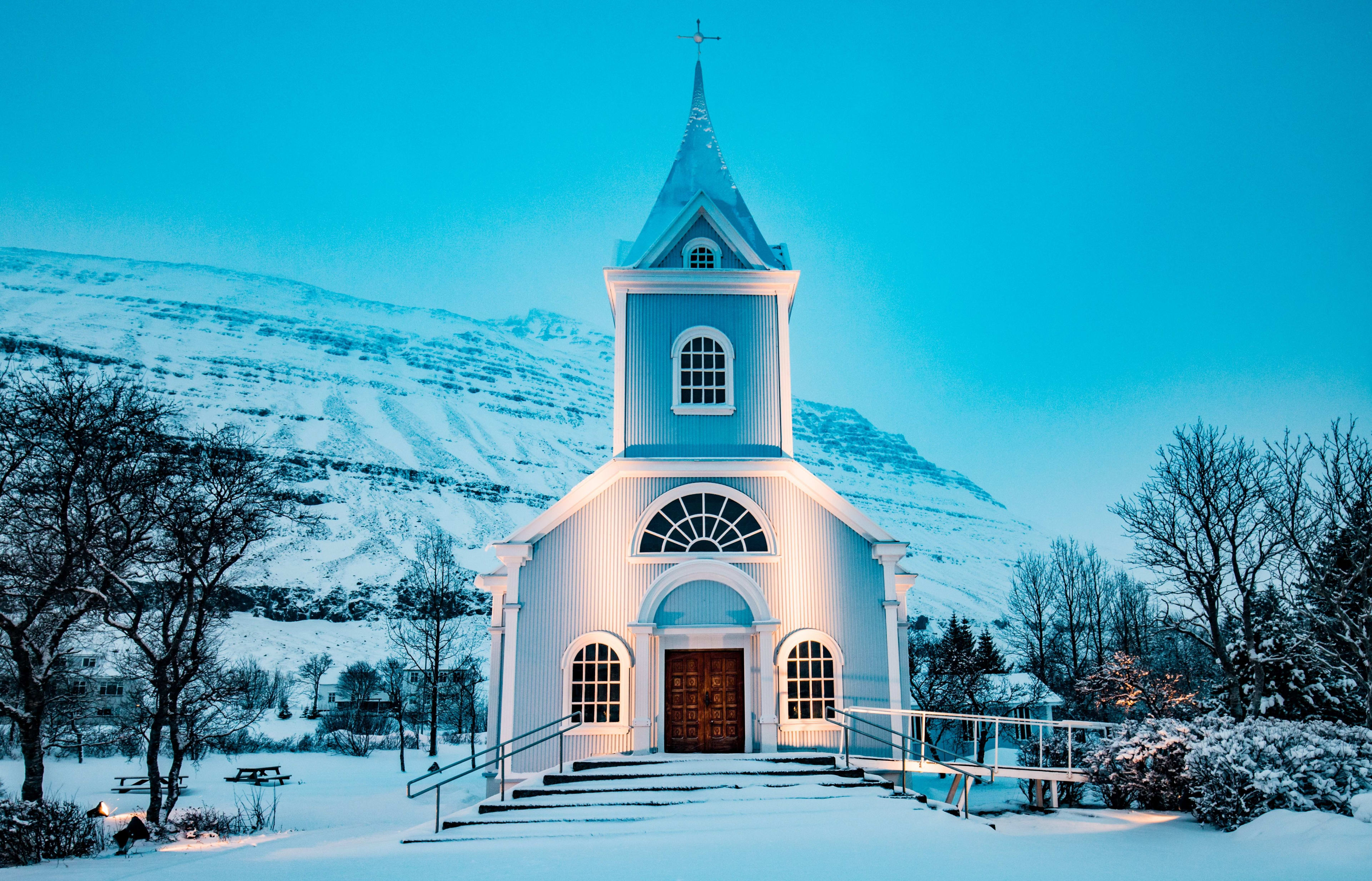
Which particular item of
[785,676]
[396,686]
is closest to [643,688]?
[785,676]

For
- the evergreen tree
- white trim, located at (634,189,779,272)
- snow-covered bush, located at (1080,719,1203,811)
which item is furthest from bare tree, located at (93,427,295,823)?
the evergreen tree

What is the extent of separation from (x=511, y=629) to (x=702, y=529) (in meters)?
4.24

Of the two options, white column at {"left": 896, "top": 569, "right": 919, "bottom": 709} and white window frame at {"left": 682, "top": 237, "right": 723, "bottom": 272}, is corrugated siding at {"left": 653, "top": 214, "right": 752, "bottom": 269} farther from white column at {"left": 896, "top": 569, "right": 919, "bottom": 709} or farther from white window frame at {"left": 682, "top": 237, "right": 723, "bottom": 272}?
white column at {"left": 896, "top": 569, "right": 919, "bottom": 709}

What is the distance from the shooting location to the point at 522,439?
139875mm

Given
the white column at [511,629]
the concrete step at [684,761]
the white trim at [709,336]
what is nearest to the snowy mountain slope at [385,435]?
the white column at [511,629]

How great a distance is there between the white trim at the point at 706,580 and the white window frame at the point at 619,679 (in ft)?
2.06

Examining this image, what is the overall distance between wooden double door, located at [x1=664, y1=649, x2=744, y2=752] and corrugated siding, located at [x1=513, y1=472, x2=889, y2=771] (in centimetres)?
49

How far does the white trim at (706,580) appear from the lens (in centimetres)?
1678

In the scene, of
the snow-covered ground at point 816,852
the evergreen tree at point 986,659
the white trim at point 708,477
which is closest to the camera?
the snow-covered ground at point 816,852

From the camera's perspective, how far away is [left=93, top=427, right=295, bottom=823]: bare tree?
19.2m

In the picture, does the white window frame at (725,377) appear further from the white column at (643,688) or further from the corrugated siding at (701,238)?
the white column at (643,688)

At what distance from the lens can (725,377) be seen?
1892cm

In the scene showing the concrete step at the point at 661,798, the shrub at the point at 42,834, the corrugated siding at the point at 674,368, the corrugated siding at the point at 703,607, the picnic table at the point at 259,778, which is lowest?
the picnic table at the point at 259,778

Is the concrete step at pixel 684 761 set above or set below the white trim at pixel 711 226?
below
